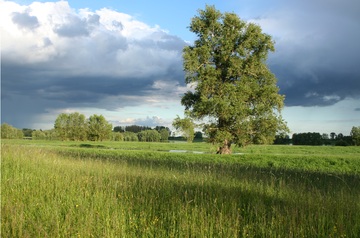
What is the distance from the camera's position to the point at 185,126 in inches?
734

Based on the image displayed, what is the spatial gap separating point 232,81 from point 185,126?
6.11 m

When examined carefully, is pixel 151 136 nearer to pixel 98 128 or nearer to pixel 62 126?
pixel 98 128

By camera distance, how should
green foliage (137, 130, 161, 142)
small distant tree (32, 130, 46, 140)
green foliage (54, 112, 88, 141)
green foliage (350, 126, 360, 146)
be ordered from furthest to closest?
1. green foliage (137, 130, 161, 142)
2. small distant tree (32, 130, 46, 140)
3. green foliage (54, 112, 88, 141)
4. green foliage (350, 126, 360, 146)

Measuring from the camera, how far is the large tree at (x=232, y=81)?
17562mm

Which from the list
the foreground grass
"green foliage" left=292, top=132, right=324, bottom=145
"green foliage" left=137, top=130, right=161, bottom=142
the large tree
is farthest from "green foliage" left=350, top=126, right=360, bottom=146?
"green foliage" left=137, top=130, right=161, bottom=142

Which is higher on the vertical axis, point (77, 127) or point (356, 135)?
point (77, 127)

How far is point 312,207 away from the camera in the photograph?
4.61m

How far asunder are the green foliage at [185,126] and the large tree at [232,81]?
76 cm

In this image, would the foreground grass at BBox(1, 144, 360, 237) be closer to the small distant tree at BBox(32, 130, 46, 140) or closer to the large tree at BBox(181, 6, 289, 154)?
the large tree at BBox(181, 6, 289, 154)

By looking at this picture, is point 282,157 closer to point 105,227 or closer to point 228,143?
point 228,143

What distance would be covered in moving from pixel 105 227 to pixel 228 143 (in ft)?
57.7

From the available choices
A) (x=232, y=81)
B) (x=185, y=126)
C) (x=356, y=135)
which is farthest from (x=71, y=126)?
(x=356, y=135)

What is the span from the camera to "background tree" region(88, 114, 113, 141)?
65.0 m

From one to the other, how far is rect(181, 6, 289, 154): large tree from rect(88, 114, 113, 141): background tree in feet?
169
